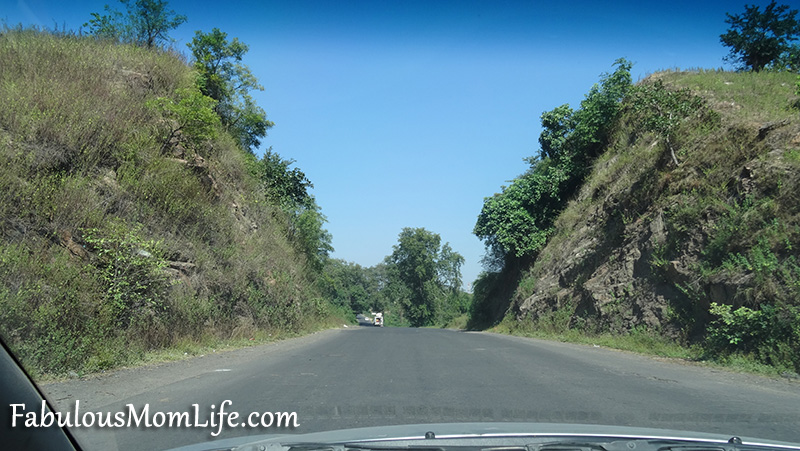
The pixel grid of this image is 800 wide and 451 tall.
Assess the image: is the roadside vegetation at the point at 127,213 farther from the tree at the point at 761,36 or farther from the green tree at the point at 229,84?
the tree at the point at 761,36

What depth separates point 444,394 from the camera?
775cm

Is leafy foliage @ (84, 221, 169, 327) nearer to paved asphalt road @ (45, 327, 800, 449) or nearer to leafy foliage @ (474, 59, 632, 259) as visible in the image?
paved asphalt road @ (45, 327, 800, 449)

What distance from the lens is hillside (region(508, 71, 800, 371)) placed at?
41.0 feet

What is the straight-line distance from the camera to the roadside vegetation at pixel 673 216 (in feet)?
42.1

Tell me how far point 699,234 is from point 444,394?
1212 centimetres

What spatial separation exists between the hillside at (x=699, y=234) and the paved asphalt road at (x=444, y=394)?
2.31 metres

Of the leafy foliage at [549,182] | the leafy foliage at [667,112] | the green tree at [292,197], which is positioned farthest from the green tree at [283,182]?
the leafy foliage at [667,112]

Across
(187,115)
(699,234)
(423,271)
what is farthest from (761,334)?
(423,271)

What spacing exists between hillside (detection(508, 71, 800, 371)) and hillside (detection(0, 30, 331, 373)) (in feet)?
42.4

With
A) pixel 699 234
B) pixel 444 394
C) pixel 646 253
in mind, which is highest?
pixel 699 234

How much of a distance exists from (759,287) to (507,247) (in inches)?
802

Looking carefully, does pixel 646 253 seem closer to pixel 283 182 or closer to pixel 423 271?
pixel 283 182

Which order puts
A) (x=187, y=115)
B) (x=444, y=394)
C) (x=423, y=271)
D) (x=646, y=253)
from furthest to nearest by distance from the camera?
(x=423, y=271)
(x=646, y=253)
(x=187, y=115)
(x=444, y=394)

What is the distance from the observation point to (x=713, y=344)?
43.0ft
